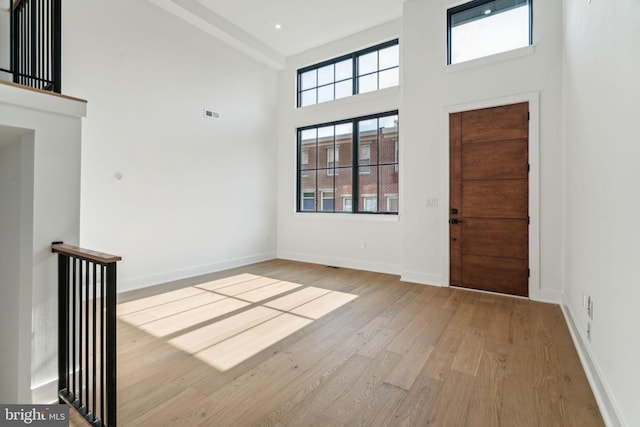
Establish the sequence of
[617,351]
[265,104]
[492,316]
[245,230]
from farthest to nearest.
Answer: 1. [265,104]
2. [245,230]
3. [492,316]
4. [617,351]

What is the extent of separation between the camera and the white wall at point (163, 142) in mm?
3488

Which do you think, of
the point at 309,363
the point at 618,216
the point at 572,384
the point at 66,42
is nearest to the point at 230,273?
the point at 309,363

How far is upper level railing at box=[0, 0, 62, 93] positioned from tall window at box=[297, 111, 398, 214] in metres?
3.79

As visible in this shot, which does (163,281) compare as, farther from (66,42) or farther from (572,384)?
(572,384)

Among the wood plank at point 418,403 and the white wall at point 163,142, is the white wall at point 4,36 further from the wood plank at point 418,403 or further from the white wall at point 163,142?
the wood plank at point 418,403

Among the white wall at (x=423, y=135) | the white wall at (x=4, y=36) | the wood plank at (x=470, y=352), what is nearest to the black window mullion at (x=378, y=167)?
the white wall at (x=423, y=135)

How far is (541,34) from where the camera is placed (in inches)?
134

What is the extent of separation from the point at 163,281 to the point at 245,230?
1.59 m

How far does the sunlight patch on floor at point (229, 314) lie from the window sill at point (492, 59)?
10.3 ft

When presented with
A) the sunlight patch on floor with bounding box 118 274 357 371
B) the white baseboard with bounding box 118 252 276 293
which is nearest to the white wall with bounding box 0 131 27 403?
the sunlight patch on floor with bounding box 118 274 357 371

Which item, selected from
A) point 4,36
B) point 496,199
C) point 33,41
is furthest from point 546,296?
point 4,36

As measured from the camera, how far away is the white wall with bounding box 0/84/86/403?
1.73 meters

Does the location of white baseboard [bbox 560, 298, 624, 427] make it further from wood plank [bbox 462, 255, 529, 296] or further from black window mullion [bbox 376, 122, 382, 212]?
black window mullion [bbox 376, 122, 382, 212]

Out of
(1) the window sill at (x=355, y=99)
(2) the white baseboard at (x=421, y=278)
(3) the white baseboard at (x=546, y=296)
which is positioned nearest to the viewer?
(3) the white baseboard at (x=546, y=296)
